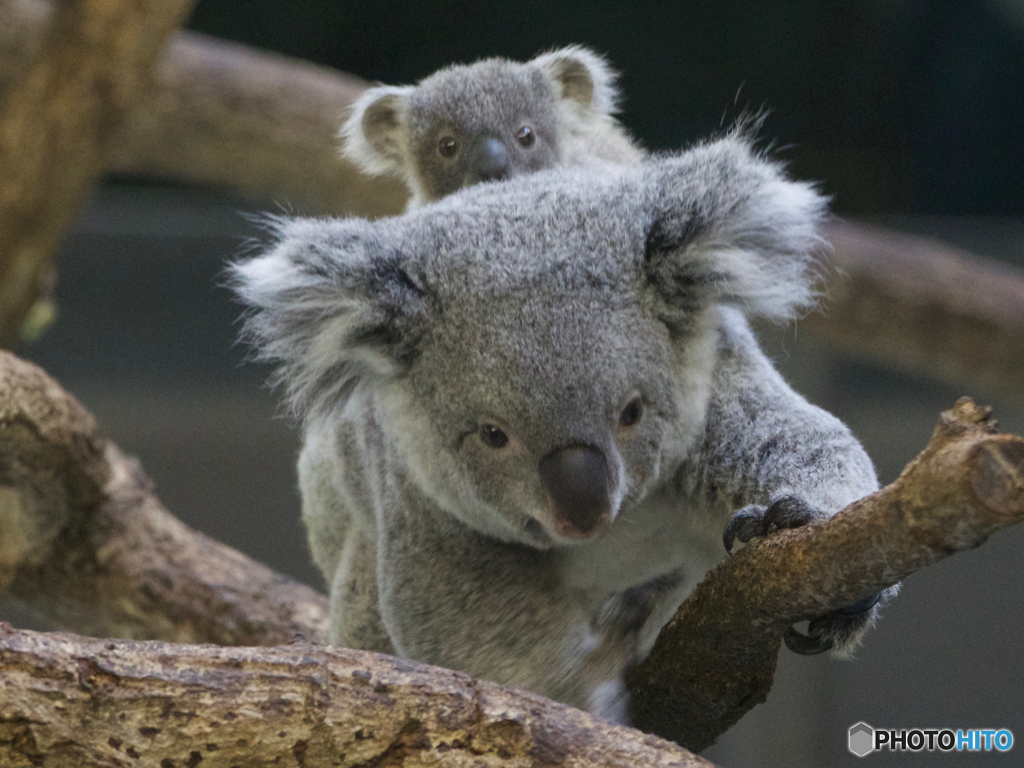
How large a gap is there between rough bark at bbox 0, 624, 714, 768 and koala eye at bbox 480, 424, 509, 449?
438 millimetres

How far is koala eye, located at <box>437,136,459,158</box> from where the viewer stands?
3125mm

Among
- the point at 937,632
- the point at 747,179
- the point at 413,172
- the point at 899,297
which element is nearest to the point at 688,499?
the point at 747,179

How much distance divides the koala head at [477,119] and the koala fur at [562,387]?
65 centimetres

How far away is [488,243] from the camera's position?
206cm

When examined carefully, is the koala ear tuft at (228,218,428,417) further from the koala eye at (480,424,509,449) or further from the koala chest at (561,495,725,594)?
the koala chest at (561,495,725,594)

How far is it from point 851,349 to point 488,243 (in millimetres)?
4064

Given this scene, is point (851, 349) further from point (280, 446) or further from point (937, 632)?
point (280, 446)

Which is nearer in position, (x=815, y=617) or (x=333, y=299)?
(x=815, y=617)

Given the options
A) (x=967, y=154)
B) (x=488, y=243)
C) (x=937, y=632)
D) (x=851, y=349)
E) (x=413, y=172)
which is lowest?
(x=488, y=243)

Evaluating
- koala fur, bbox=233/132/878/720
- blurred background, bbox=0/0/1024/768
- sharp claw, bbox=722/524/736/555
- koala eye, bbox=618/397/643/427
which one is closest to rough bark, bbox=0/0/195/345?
blurred background, bbox=0/0/1024/768

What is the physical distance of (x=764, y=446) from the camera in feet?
6.76

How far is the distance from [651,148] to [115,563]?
3735mm

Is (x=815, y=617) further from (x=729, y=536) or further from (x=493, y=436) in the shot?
(x=493, y=436)

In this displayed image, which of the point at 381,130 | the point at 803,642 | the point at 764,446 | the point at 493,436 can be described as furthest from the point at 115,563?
the point at 803,642
